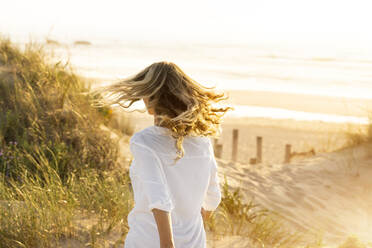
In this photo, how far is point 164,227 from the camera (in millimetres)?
1981

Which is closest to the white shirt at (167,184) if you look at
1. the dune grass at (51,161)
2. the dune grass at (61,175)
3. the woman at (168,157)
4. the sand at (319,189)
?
the woman at (168,157)

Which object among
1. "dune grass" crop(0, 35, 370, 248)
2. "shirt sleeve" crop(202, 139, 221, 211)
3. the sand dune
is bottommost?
the sand dune

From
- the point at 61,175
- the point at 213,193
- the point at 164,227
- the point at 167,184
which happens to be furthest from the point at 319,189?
the point at 164,227

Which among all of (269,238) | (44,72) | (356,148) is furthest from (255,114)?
(269,238)

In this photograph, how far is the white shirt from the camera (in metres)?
2.00

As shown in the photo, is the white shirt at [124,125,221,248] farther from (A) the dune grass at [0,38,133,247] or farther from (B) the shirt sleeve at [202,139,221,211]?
(A) the dune grass at [0,38,133,247]

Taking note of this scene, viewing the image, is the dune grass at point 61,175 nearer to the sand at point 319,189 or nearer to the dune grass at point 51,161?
the dune grass at point 51,161

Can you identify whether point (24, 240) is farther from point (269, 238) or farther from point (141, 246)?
point (269, 238)

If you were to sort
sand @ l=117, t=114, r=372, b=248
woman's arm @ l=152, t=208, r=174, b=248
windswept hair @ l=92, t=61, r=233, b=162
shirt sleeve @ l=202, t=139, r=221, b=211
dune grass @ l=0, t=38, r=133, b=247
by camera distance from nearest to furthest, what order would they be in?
woman's arm @ l=152, t=208, r=174, b=248 → windswept hair @ l=92, t=61, r=233, b=162 → shirt sleeve @ l=202, t=139, r=221, b=211 → dune grass @ l=0, t=38, r=133, b=247 → sand @ l=117, t=114, r=372, b=248

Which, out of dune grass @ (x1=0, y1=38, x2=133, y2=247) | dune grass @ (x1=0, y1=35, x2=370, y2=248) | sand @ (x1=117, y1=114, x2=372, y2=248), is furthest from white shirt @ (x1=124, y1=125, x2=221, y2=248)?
sand @ (x1=117, y1=114, x2=372, y2=248)

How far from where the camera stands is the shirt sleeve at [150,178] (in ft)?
6.49

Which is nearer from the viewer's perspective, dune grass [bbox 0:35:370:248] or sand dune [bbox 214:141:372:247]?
dune grass [bbox 0:35:370:248]

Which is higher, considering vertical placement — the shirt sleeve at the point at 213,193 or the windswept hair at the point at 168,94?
the windswept hair at the point at 168,94

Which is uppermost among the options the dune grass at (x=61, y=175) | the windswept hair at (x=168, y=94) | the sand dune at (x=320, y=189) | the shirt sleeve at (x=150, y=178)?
the windswept hair at (x=168, y=94)
